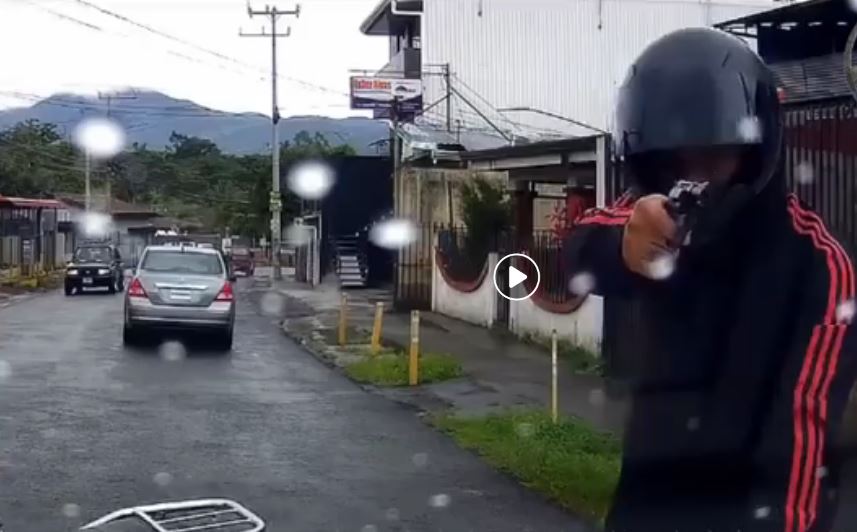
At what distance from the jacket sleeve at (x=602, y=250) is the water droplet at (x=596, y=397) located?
11.0 meters

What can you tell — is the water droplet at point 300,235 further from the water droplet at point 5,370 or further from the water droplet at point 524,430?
the water droplet at point 524,430

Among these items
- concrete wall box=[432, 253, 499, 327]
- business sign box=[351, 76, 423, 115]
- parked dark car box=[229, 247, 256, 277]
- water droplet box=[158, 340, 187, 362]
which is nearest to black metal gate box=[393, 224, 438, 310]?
concrete wall box=[432, 253, 499, 327]

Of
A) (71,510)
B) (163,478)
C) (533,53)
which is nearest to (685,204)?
(71,510)

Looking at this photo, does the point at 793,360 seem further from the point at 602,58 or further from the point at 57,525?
the point at 602,58

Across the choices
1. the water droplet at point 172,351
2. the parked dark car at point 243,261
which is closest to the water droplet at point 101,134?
the water droplet at point 172,351

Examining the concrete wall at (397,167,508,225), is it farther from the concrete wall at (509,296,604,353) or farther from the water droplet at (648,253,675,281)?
the water droplet at (648,253,675,281)

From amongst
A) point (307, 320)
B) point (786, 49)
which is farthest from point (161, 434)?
point (307, 320)

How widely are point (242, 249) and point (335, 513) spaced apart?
2091 inches

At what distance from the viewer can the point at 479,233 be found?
992 inches

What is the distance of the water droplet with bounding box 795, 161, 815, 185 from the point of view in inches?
443

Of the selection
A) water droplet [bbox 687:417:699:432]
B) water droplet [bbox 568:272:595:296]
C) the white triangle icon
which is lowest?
the white triangle icon

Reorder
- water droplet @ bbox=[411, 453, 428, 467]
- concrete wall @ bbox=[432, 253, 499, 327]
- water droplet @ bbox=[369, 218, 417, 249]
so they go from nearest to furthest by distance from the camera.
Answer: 1. water droplet @ bbox=[411, 453, 428, 467]
2. concrete wall @ bbox=[432, 253, 499, 327]
3. water droplet @ bbox=[369, 218, 417, 249]

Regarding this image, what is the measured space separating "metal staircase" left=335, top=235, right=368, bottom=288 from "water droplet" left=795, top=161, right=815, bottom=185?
106 feet

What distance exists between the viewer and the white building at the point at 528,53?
39562 millimetres
